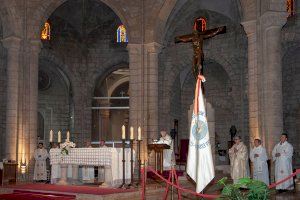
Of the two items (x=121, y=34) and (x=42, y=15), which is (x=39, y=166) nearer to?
(x=42, y=15)

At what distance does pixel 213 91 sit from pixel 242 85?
3.74 metres

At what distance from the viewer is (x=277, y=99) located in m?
14.4

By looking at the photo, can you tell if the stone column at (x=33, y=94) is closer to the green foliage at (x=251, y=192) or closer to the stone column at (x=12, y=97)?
the stone column at (x=12, y=97)

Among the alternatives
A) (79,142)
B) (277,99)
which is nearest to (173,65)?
(79,142)

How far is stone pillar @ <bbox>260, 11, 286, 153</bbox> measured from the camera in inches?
564

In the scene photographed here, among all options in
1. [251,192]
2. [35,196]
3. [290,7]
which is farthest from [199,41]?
[290,7]

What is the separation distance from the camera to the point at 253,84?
49.4 feet

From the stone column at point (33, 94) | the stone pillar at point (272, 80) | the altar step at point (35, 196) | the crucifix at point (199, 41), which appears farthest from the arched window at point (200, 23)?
the altar step at point (35, 196)

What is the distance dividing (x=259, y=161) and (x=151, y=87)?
19.7 ft

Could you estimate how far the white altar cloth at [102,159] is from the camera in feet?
41.7

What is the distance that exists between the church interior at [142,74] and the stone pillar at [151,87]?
0.04 metres

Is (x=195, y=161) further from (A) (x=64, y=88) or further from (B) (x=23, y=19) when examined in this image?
(A) (x=64, y=88)

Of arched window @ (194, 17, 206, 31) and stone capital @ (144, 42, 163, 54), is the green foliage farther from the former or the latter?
arched window @ (194, 17, 206, 31)

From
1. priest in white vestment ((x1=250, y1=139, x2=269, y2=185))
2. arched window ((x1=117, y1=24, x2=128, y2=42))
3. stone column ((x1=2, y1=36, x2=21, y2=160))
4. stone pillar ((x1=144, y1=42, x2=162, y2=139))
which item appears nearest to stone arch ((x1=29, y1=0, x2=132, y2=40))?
stone column ((x1=2, y1=36, x2=21, y2=160))
